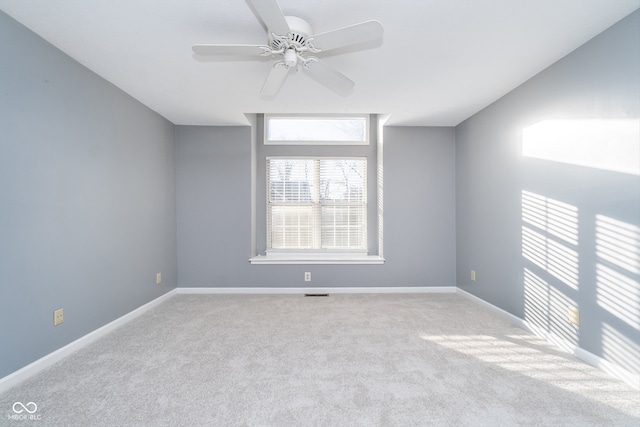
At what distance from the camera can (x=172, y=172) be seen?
3.60 metres

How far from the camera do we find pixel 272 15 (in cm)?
133

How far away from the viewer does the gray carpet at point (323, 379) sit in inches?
57.7

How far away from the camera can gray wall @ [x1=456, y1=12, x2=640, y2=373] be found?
1688 millimetres

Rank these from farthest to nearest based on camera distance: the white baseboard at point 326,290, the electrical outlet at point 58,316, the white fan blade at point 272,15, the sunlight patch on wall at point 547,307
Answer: the white baseboard at point 326,290, the sunlight patch on wall at point 547,307, the electrical outlet at point 58,316, the white fan blade at point 272,15

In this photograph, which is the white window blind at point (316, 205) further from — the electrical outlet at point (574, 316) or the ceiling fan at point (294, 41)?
the electrical outlet at point (574, 316)

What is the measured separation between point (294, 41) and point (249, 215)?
2.50 meters

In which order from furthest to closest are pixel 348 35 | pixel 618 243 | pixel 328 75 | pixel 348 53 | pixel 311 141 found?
pixel 311 141 < pixel 348 53 < pixel 328 75 < pixel 618 243 < pixel 348 35

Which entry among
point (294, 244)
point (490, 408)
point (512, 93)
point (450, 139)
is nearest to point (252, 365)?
point (490, 408)

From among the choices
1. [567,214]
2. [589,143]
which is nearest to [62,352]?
[567,214]

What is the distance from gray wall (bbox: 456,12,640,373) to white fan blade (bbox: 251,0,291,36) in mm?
2131

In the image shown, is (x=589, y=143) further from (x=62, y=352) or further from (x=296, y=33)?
(x=62, y=352)

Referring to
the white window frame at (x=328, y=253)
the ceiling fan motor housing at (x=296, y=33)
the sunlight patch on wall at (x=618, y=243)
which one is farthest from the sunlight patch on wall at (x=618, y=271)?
the ceiling fan motor housing at (x=296, y=33)

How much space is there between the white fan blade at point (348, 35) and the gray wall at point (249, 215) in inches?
91.6

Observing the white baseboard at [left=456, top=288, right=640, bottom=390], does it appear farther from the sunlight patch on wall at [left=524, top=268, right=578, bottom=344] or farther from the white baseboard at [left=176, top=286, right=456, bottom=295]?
the white baseboard at [left=176, top=286, right=456, bottom=295]
